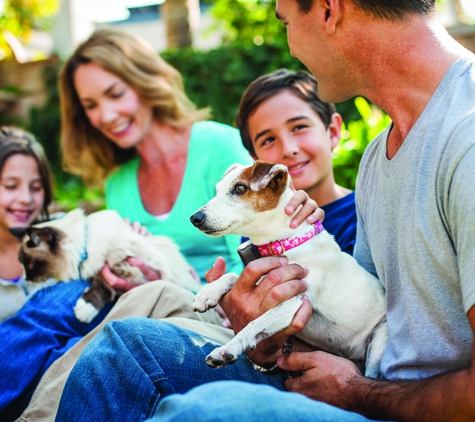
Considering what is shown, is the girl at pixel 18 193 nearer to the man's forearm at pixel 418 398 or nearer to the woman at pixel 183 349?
the woman at pixel 183 349

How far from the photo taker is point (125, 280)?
10.5 feet

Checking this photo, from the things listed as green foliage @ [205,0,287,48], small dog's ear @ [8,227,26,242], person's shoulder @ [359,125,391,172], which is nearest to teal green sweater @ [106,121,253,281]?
small dog's ear @ [8,227,26,242]

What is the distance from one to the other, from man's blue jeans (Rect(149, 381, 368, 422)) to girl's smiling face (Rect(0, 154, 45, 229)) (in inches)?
99.9

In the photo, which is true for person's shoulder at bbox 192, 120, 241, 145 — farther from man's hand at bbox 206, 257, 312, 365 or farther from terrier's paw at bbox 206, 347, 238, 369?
terrier's paw at bbox 206, 347, 238, 369

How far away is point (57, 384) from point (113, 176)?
6.98 ft

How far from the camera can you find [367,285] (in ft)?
7.18

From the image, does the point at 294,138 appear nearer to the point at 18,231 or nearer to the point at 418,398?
the point at 418,398

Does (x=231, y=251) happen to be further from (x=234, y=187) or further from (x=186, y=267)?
(x=234, y=187)

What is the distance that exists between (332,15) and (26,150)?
2566mm

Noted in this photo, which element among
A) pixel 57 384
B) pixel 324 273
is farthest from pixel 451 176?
pixel 57 384

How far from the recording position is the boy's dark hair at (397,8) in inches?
70.1

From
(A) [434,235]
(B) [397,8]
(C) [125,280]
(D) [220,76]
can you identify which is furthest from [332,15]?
(D) [220,76]

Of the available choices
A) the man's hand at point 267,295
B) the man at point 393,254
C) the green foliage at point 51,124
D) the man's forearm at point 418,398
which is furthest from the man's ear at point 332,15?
the green foliage at point 51,124

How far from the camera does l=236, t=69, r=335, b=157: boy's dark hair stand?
2988mm
